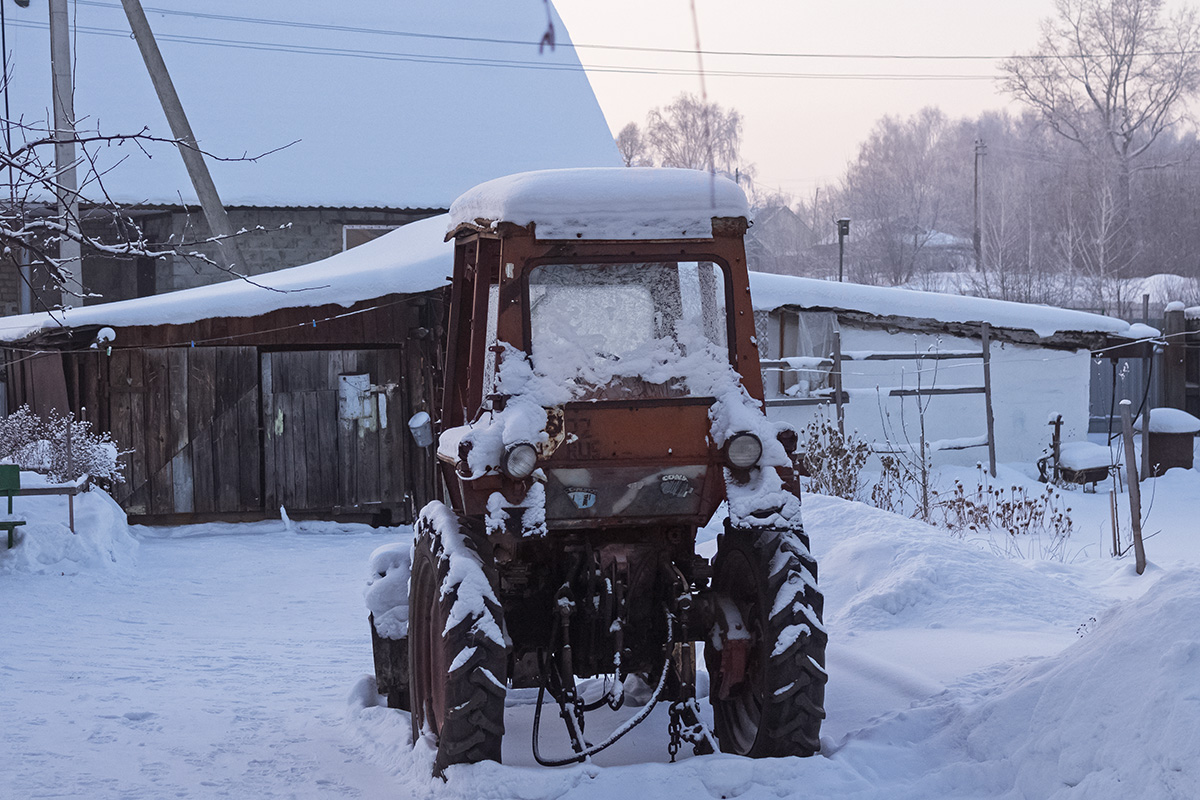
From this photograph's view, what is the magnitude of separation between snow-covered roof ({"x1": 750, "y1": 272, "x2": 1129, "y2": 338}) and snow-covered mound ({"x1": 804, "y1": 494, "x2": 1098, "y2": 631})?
6286mm

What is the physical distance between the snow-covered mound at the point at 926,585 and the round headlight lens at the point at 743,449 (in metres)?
3.03

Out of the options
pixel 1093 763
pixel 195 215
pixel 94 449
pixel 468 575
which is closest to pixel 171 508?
pixel 94 449

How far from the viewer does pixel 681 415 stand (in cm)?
413

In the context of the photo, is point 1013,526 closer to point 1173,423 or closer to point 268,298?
point 1173,423

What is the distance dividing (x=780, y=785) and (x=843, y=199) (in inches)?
2478

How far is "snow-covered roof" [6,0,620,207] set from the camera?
736 inches

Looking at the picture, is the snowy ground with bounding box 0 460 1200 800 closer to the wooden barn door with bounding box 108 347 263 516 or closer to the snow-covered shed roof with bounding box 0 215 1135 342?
the wooden barn door with bounding box 108 347 263 516

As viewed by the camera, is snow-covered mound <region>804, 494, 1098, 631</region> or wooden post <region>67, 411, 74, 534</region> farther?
wooden post <region>67, 411, 74, 534</region>

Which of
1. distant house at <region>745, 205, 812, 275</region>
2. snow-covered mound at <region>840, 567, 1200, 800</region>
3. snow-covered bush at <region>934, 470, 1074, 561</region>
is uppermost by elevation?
distant house at <region>745, 205, 812, 275</region>

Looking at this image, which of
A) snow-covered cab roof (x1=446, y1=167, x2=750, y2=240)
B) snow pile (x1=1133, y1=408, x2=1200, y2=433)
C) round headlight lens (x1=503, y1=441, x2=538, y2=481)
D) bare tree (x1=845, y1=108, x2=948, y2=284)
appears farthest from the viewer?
bare tree (x1=845, y1=108, x2=948, y2=284)

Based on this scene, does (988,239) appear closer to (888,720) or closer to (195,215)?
(195,215)

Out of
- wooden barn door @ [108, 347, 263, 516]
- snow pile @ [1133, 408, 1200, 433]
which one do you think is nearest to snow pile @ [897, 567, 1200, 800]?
wooden barn door @ [108, 347, 263, 516]

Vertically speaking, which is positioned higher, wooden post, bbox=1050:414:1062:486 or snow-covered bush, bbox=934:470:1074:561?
wooden post, bbox=1050:414:1062:486

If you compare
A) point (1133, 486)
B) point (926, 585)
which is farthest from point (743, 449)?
point (1133, 486)
